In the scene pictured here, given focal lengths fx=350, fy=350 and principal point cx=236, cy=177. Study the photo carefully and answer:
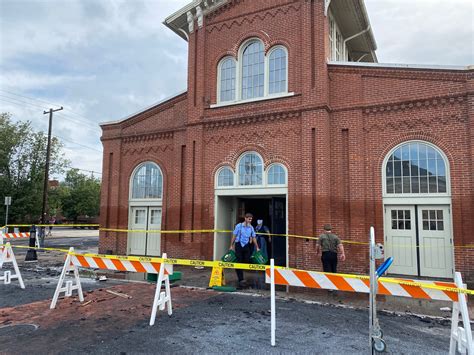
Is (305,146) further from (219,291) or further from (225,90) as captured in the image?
(219,291)

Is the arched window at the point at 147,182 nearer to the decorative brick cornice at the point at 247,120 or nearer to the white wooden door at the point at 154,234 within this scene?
the white wooden door at the point at 154,234

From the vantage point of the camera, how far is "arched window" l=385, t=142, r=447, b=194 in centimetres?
1058

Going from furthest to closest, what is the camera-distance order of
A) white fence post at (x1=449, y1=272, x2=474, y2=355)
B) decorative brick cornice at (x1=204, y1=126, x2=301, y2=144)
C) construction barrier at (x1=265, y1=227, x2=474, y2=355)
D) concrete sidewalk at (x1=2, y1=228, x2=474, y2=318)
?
decorative brick cornice at (x1=204, y1=126, x2=301, y2=144) → concrete sidewalk at (x1=2, y1=228, x2=474, y2=318) → construction barrier at (x1=265, y1=227, x2=474, y2=355) → white fence post at (x1=449, y1=272, x2=474, y2=355)

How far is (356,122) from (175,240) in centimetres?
812

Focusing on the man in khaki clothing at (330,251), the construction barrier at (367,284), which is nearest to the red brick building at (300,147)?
the man in khaki clothing at (330,251)

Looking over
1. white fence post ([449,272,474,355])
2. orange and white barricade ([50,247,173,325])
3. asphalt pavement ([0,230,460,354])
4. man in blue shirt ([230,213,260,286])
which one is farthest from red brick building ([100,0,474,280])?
white fence post ([449,272,474,355])

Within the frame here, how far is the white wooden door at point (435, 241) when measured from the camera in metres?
10.3

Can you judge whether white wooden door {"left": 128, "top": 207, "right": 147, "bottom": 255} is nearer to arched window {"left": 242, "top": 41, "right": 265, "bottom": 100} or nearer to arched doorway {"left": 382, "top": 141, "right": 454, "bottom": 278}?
arched window {"left": 242, "top": 41, "right": 265, "bottom": 100}

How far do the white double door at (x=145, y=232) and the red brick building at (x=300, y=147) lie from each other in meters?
0.06

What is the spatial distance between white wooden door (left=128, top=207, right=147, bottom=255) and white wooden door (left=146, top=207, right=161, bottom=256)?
0.80 feet

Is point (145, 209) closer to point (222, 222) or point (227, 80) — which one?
point (222, 222)

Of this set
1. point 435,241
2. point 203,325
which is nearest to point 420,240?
point 435,241

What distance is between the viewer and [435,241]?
10469mm

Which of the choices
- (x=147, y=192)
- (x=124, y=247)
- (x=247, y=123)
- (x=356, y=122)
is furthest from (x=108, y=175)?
(x=356, y=122)
